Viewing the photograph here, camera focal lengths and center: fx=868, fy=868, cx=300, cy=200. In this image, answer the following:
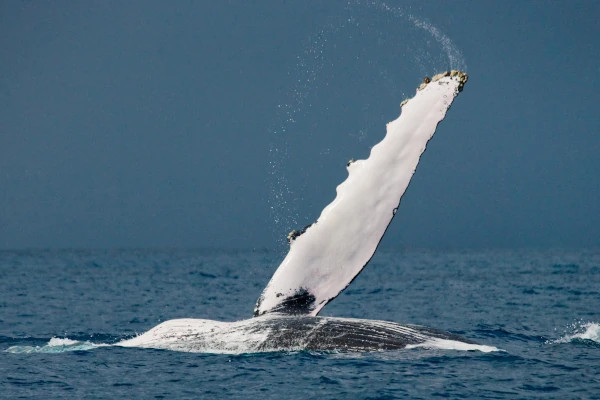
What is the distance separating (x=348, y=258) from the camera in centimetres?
880

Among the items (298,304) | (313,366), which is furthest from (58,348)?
(313,366)

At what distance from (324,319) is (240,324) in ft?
2.94

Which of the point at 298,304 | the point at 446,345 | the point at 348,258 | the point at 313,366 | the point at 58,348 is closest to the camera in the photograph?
the point at 313,366

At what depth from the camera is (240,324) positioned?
906 centimetres

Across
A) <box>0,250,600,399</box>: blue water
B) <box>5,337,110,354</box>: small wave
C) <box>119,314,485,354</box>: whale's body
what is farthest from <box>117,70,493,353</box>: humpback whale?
<box>5,337,110,354</box>: small wave

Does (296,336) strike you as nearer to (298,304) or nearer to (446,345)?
(298,304)

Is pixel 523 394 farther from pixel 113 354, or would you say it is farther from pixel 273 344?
pixel 113 354

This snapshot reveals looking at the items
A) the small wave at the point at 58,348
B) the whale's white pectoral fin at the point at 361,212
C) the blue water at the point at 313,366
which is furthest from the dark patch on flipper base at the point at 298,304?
the small wave at the point at 58,348

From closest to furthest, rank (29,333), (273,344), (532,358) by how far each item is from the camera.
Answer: (273,344)
(532,358)
(29,333)

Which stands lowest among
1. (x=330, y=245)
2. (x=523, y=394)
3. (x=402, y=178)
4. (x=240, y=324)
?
(x=523, y=394)

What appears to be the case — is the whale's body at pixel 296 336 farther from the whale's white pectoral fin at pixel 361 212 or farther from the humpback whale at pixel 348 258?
the whale's white pectoral fin at pixel 361 212

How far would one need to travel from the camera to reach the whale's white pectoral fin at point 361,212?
28.1 feet

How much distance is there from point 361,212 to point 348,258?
0.49 m

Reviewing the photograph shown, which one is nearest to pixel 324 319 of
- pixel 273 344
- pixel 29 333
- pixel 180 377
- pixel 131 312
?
pixel 273 344
